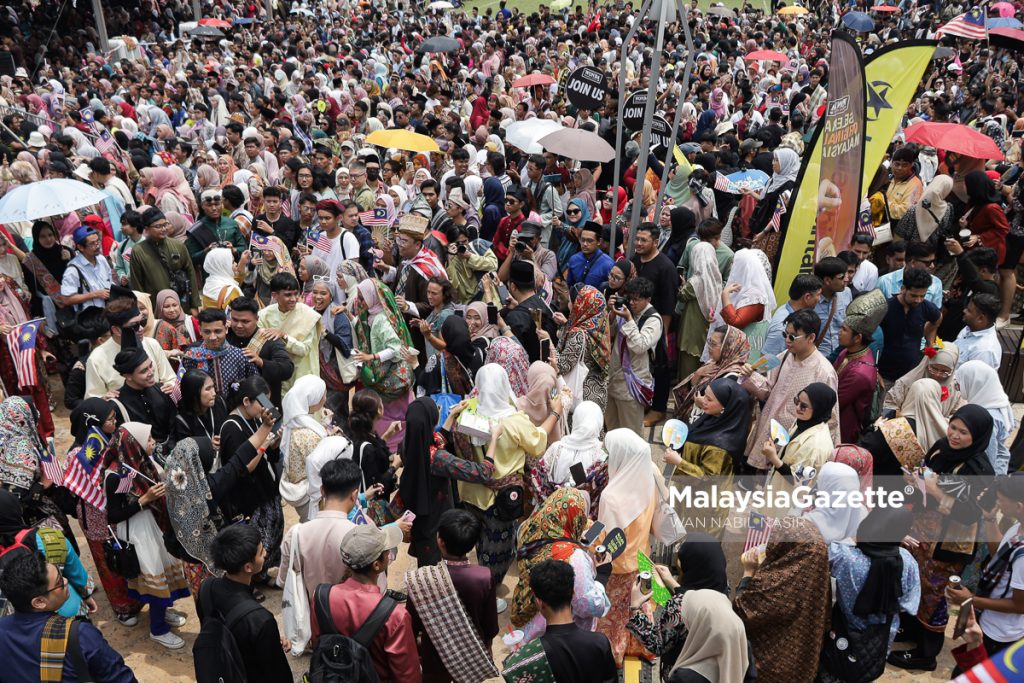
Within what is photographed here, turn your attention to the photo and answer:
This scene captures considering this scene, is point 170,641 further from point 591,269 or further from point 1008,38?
point 1008,38

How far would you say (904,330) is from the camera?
580 centimetres

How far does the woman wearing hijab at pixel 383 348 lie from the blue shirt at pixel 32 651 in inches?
98.8

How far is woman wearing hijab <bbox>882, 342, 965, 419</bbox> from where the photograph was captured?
4.89 meters

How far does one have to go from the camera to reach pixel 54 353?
731 cm

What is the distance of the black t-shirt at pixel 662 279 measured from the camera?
637cm

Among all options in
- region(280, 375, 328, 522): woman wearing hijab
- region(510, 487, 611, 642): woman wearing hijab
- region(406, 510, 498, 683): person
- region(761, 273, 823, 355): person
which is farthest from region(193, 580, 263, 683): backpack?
region(761, 273, 823, 355): person

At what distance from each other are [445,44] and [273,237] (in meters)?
12.9

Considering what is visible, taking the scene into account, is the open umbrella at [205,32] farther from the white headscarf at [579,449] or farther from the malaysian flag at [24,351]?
the white headscarf at [579,449]

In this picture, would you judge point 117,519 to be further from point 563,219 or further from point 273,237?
point 563,219

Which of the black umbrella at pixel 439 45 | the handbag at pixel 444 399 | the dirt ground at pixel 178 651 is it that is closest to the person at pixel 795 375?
the dirt ground at pixel 178 651

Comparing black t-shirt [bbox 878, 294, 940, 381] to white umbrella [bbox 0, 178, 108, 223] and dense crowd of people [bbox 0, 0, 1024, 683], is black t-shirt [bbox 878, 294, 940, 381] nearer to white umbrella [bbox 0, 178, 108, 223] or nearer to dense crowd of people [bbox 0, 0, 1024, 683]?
dense crowd of people [bbox 0, 0, 1024, 683]

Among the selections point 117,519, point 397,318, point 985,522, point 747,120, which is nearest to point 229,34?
point 747,120

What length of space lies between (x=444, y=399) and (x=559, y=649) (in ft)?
7.99

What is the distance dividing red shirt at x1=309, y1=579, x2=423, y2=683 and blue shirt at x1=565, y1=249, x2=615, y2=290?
377 centimetres
